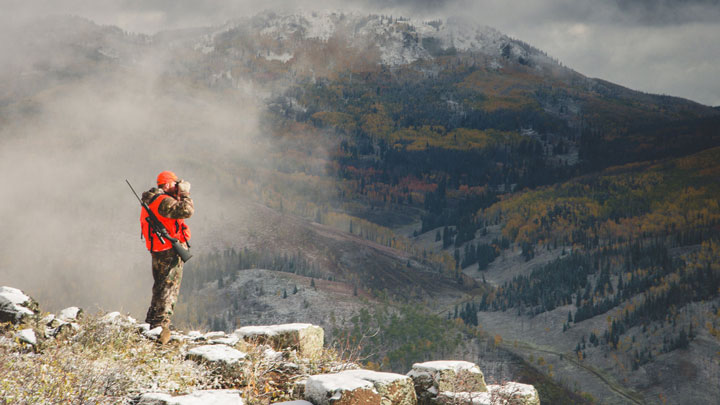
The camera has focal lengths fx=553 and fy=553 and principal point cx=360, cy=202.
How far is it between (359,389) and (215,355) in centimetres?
328

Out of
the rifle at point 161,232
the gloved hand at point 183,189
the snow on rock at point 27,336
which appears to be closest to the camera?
the snow on rock at point 27,336

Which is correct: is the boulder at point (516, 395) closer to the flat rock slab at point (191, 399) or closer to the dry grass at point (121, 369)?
the dry grass at point (121, 369)

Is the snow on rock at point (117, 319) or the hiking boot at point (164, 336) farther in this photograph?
the hiking boot at point (164, 336)

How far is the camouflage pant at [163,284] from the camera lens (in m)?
12.9

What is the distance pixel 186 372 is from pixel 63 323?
145 inches

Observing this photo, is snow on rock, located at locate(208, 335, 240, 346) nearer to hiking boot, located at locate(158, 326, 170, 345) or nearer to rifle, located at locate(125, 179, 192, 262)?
hiking boot, located at locate(158, 326, 170, 345)

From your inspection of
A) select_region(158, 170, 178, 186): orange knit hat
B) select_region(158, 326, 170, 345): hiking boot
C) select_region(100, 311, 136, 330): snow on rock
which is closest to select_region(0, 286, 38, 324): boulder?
select_region(100, 311, 136, 330): snow on rock

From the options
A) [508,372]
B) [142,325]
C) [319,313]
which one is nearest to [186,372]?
[142,325]

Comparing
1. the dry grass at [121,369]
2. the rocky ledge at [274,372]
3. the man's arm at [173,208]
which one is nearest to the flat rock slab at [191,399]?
the rocky ledge at [274,372]

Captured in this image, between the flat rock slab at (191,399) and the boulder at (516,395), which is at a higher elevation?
the flat rock slab at (191,399)

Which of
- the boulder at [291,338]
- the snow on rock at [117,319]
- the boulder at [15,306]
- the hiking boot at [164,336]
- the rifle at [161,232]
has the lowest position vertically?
the boulder at [291,338]

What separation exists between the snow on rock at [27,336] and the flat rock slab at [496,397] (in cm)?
825

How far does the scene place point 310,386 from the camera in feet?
32.5

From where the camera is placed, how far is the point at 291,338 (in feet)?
44.5
